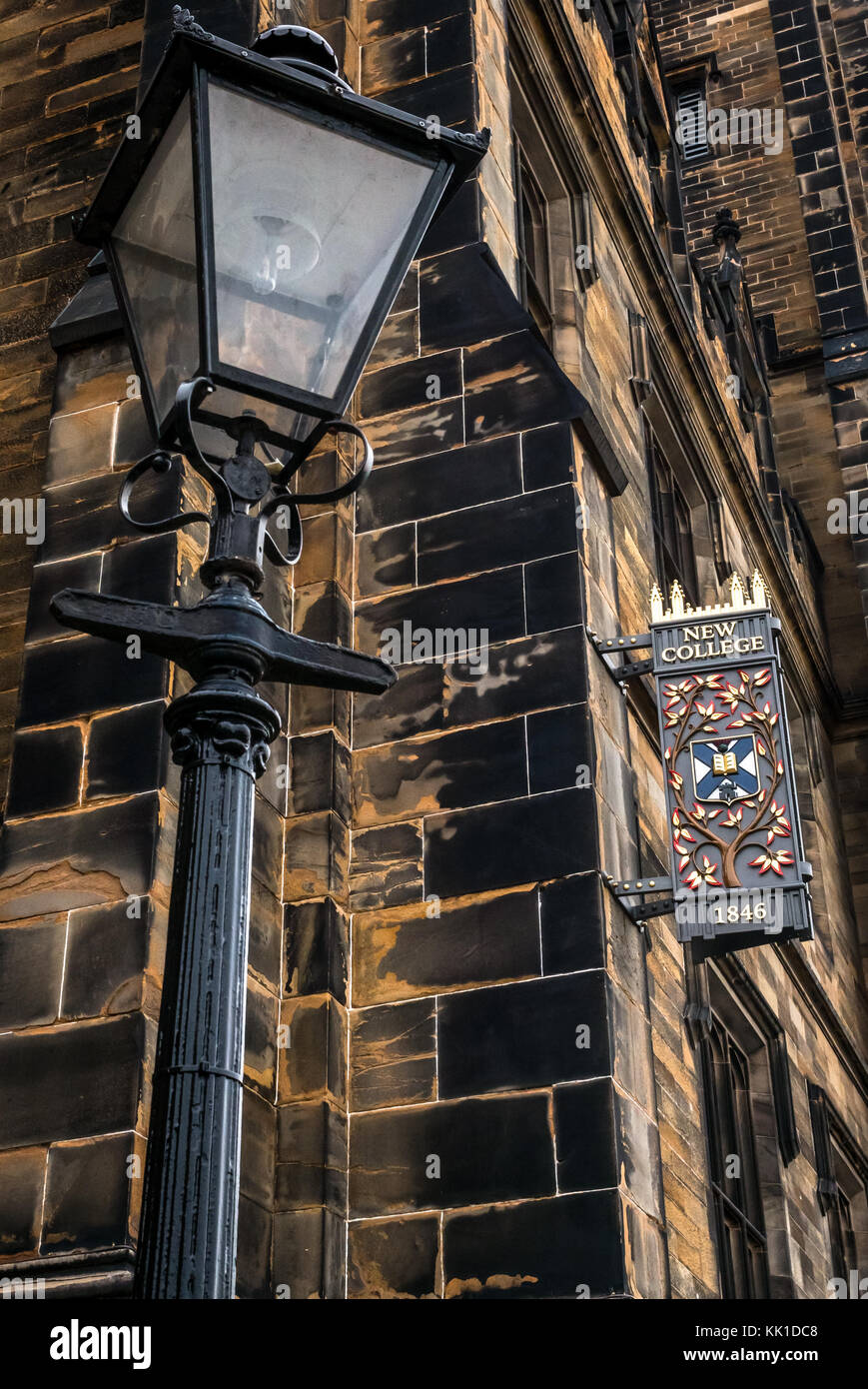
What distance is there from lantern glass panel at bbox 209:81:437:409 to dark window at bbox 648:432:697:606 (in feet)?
22.7

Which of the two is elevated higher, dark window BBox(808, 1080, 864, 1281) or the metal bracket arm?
dark window BBox(808, 1080, 864, 1281)

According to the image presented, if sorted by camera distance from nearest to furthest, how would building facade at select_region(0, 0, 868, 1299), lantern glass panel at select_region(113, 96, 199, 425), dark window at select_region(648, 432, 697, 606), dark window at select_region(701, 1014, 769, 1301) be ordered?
1. lantern glass panel at select_region(113, 96, 199, 425)
2. building facade at select_region(0, 0, 868, 1299)
3. dark window at select_region(701, 1014, 769, 1301)
4. dark window at select_region(648, 432, 697, 606)

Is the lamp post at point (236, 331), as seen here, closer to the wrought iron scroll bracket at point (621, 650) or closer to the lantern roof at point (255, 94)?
the lantern roof at point (255, 94)

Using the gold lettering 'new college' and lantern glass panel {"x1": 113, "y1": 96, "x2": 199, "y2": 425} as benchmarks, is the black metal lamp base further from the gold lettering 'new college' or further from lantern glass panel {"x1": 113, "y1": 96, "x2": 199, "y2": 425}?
the gold lettering 'new college'

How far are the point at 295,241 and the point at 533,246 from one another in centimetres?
681

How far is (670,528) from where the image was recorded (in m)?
11.8

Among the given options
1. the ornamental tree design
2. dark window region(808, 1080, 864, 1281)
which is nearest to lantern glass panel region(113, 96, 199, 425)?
the ornamental tree design

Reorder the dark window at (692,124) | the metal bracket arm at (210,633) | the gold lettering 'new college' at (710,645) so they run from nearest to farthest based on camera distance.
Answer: the metal bracket arm at (210,633), the gold lettering 'new college' at (710,645), the dark window at (692,124)

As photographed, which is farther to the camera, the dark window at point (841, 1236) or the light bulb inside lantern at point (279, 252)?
the dark window at point (841, 1236)

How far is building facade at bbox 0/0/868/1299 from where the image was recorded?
5414mm

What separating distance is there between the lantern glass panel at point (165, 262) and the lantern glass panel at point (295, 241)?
88 mm

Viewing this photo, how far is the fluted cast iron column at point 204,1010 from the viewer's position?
8.73ft

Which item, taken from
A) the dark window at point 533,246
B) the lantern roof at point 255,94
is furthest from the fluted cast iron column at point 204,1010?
the dark window at point 533,246

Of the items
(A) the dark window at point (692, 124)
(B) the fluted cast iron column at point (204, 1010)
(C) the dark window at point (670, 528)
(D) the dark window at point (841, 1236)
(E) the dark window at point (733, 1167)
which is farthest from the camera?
(A) the dark window at point (692, 124)
